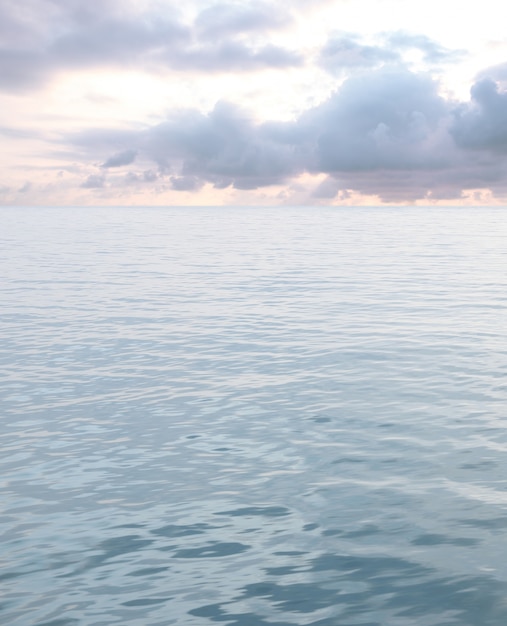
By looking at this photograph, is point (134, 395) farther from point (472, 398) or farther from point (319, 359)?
point (472, 398)

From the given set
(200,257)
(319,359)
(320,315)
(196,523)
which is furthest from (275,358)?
(200,257)

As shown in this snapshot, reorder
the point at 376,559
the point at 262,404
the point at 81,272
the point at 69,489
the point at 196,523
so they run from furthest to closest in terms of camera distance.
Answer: the point at 81,272, the point at 262,404, the point at 69,489, the point at 196,523, the point at 376,559

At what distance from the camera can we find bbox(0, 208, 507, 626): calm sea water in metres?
9.38

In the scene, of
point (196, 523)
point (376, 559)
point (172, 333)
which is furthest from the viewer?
point (172, 333)

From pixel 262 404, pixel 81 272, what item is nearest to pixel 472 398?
pixel 262 404

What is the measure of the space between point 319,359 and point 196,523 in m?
12.5

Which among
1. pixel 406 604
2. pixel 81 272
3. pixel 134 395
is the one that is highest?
pixel 81 272

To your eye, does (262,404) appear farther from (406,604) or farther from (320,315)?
(320,315)

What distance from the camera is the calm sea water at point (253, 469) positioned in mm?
9383

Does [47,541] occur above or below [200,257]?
below

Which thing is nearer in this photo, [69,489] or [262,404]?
[69,489]

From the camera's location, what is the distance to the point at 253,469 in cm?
1386

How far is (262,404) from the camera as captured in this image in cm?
1831

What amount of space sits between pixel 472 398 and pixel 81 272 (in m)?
38.3
